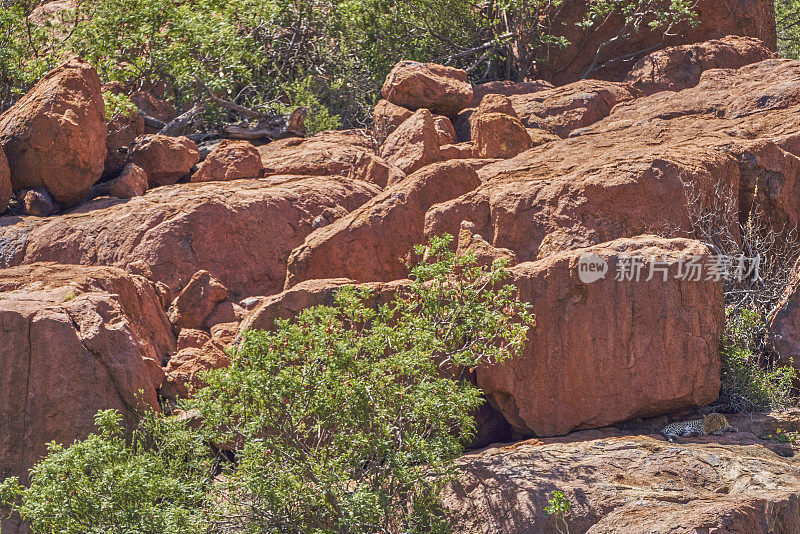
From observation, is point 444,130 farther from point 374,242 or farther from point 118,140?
point 118,140

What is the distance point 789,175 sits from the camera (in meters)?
7.99

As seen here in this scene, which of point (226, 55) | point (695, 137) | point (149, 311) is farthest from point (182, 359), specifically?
point (226, 55)

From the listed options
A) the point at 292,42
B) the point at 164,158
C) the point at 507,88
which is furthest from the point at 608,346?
the point at 292,42

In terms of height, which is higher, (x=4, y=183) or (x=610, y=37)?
(x=610, y=37)

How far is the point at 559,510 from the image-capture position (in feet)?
17.3

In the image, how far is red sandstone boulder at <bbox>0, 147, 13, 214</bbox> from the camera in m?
9.58

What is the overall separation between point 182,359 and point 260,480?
239 cm

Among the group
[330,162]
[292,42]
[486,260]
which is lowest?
[486,260]

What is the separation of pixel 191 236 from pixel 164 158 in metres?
2.06

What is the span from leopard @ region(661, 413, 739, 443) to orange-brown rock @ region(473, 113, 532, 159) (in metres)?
4.43

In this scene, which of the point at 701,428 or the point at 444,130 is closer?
the point at 701,428

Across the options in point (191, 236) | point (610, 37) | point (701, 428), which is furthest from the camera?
point (610, 37)

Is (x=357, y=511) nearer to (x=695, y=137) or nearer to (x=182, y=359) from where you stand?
(x=182, y=359)

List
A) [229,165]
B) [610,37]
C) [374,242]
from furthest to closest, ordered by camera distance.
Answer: [610,37]
[229,165]
[374,242]
